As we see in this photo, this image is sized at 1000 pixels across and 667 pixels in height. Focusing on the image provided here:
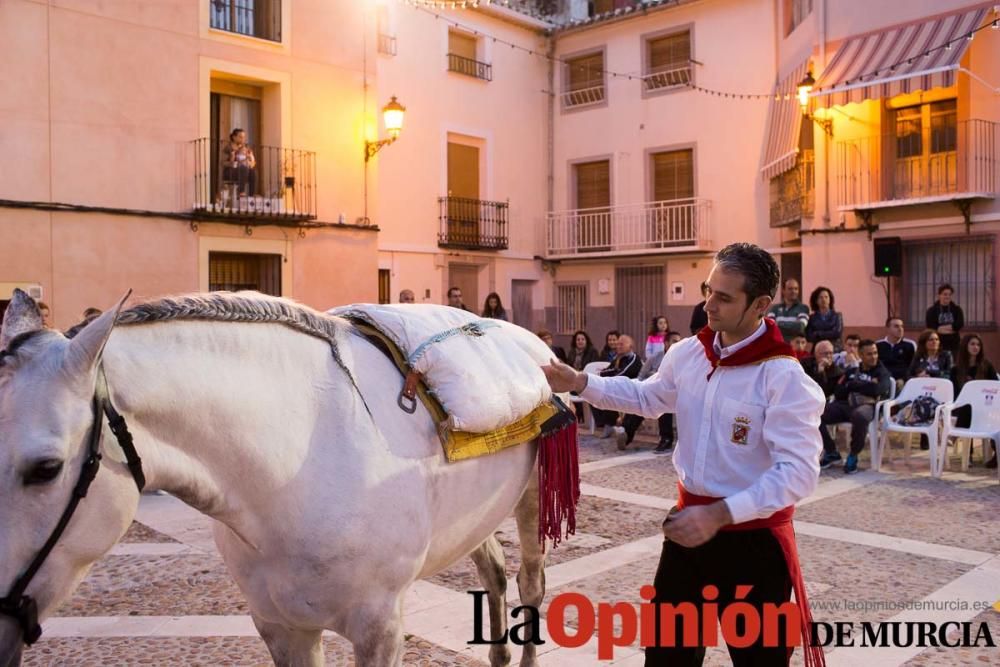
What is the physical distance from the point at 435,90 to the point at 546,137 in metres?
3.74

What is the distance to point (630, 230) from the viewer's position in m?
19.8

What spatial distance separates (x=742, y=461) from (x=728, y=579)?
1.13 ft

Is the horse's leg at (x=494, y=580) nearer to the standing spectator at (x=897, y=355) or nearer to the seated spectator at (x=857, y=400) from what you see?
the seated spectator at (x=857, y=400)

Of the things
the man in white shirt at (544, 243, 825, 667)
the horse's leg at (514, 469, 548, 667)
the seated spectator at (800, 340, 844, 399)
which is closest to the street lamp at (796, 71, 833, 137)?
the seated spectator at (800, 340, 844, 399)

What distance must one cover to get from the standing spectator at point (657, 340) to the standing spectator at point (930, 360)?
118 inches

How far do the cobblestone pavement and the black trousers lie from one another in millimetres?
1266

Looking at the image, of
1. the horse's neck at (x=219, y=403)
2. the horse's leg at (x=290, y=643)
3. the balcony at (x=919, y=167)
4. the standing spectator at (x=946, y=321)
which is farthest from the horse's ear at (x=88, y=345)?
the balcony at (x=919, y=167)

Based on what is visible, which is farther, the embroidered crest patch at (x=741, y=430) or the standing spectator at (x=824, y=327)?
the standing spectator at (x=824, y=327)

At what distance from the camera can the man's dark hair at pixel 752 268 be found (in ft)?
7.80

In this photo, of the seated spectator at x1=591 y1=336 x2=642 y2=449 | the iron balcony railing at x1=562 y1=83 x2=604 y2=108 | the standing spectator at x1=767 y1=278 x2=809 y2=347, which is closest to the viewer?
the standing spectator at x1=767 y1=278 x2=809 y2=347

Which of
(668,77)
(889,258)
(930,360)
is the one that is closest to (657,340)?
(930,360)

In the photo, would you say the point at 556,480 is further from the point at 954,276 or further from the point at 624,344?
the point at 954,276

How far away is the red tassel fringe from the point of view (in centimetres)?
317

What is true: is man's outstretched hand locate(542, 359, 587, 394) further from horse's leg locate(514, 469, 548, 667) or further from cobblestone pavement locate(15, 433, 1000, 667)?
cobblestone pavement locate(15, 433, 1000, 667)
